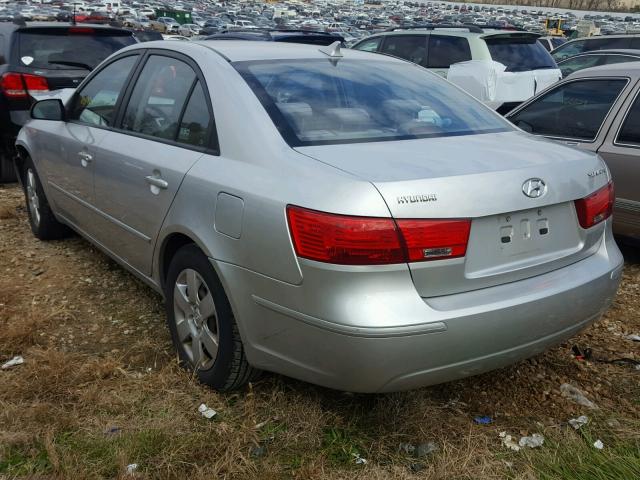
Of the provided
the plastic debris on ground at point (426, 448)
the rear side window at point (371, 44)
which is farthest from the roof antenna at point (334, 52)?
the rear side window at point (371, 44)

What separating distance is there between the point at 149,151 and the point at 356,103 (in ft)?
3.57

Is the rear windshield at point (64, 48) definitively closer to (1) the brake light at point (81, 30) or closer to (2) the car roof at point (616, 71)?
(1) the brake light at point (81, 30)

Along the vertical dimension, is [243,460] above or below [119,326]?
above

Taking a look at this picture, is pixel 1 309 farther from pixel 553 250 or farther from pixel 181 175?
pixel 553 250

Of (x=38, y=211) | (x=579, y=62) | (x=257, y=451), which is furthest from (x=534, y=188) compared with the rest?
(x=579, y=62)

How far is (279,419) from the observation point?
2838 millimetres

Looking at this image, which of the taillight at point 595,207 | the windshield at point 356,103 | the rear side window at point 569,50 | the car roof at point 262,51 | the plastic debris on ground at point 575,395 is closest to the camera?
the taillight at point 595,207

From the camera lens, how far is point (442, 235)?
232 centimetres

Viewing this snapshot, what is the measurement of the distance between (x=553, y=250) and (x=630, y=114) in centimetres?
256

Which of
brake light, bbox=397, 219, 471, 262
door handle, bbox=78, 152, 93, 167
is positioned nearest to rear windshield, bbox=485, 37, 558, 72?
door handle, bbox=78, 152, 93, 167

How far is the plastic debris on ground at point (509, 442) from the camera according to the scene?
8.75 feet

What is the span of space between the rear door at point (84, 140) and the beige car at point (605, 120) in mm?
2942

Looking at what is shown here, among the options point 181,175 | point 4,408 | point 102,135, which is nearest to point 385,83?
point 181,175

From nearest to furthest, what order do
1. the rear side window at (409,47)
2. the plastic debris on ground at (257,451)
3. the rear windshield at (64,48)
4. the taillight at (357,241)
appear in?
the taillight at (357,241) → the plastic debris on ground at (257,451) → the rear windshield at (64,48) → the rear side window at (409,47)
